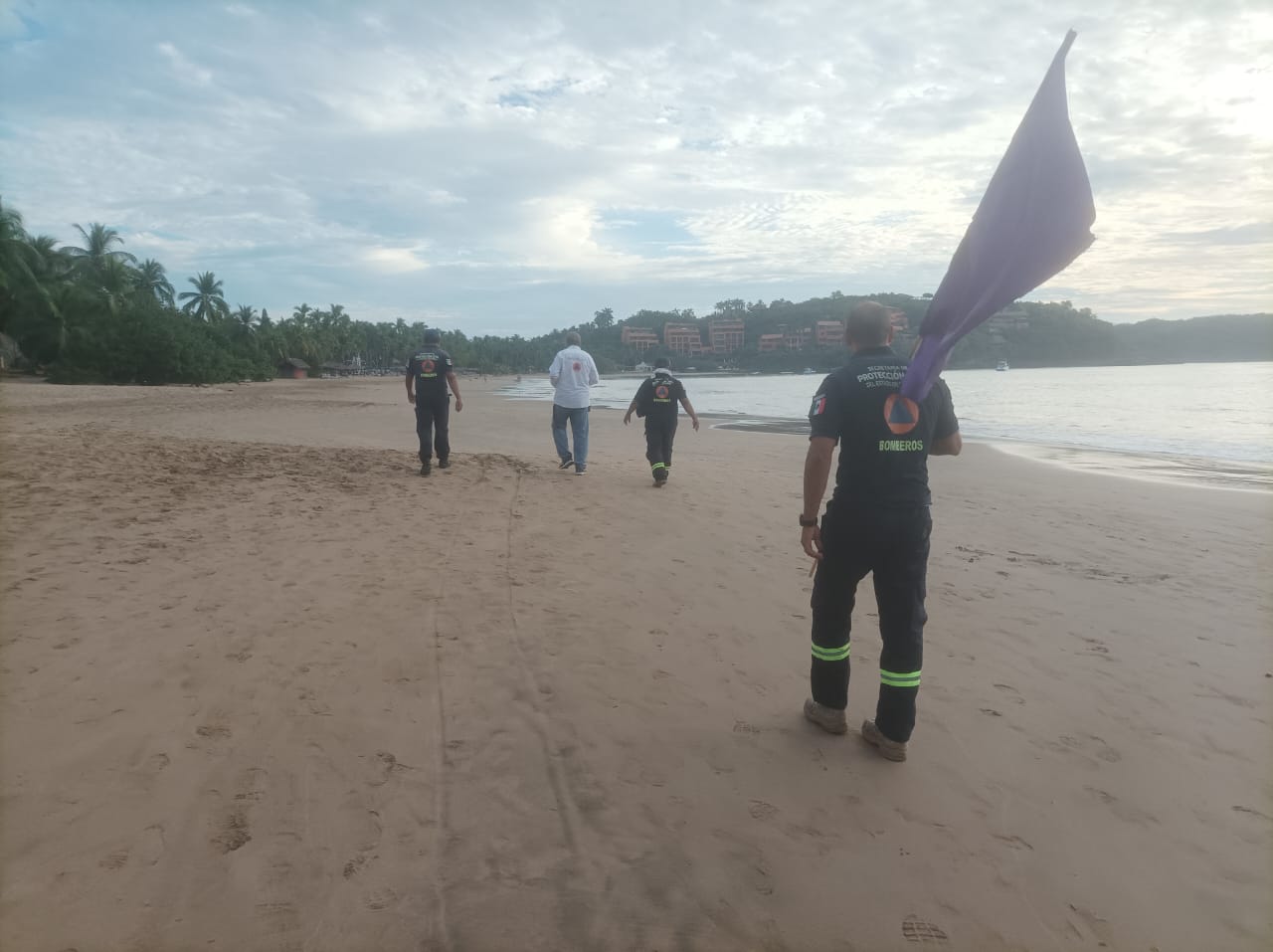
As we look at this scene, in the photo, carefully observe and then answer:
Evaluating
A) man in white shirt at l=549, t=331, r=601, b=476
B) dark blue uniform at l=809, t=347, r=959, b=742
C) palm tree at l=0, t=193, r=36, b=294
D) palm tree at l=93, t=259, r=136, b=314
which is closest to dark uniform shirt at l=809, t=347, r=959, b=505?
dark blue uniform at l=809, t=347, r=959, b=742

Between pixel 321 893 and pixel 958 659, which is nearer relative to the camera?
pixel 321 893

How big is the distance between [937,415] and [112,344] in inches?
2002

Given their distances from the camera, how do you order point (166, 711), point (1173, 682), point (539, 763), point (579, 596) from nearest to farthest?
1. point (539, 763)
2. point (166, 711)
3. point (1173, 682)
4. point (579, 596)

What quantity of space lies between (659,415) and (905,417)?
21.4 feet

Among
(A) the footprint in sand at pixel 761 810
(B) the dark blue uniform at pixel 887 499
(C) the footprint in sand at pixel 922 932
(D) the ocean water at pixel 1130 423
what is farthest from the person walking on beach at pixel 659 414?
(D) the ocean water at pixel 1130 423

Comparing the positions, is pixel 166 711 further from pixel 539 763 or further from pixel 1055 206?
pixel 1055 206

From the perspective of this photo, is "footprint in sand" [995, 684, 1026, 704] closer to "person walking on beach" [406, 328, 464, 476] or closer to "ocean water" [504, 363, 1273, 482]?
"person walking on beach" [406, 328, 464, 476]

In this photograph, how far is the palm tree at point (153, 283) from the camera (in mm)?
→ 65812

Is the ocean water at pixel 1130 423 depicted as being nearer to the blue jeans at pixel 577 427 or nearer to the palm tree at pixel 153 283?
the blue jeans at pixel 577 427

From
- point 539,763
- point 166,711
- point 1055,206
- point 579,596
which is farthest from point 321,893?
point 1055,206

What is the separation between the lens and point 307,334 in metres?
86.4

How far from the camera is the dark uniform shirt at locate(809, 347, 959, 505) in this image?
9.86 feet

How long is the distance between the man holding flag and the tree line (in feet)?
3.22

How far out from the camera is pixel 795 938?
2152 millimetres
